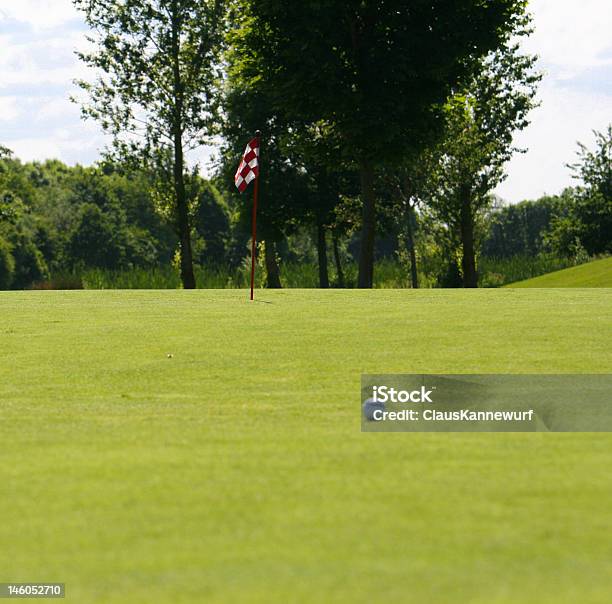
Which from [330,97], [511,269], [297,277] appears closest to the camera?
[330,97]

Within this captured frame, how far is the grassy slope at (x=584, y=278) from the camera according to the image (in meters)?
39.2

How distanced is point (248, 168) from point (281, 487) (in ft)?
61.4

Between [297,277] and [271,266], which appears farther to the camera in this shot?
[297,277]

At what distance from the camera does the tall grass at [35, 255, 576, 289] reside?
202ft

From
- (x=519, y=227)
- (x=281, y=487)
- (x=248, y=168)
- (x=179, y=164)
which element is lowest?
(x=281, y=487)

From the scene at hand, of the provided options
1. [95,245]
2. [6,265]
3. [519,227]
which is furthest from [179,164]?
[519,227]

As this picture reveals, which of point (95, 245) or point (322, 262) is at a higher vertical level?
point (95, 245)

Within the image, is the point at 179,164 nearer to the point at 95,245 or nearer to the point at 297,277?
the point at 297,277

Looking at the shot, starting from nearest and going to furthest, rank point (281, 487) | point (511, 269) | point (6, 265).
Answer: point (281, 487), point (511, 269), point (6, 265)

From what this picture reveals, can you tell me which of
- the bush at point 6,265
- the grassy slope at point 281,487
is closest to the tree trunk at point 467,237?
the grassy slope at point 281,487

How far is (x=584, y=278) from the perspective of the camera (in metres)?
41.5

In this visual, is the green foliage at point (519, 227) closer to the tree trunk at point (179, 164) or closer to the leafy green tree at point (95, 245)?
the leafy green tree at point (95, 245)

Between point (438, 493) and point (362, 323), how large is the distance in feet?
28.4

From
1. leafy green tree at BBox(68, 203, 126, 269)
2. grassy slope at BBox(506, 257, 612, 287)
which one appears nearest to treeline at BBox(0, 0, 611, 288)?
grassy slope at BBox(506, 257, 612, 287)
